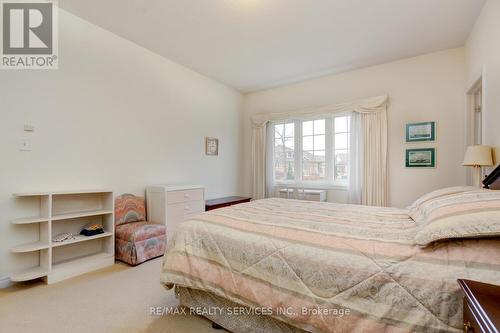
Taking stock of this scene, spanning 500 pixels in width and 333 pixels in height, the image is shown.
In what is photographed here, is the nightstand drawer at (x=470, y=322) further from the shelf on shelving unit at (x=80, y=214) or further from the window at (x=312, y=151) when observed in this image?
the window at (x=312, y=151)

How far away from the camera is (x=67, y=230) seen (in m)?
2.56

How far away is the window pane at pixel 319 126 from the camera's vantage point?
4.22 meters

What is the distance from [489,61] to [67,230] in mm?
4712

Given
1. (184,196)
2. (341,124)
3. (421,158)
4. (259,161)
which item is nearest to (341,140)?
(341,124)

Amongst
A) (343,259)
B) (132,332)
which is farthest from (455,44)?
A: (132,332)

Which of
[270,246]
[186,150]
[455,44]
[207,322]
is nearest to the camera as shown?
[270,246]

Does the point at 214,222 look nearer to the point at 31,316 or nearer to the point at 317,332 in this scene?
the point at 317,332

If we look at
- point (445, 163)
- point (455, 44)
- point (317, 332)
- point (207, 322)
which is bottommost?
point (207, 322)

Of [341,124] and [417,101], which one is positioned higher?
[417,101]

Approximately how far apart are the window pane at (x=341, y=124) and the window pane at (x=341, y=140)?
9cm

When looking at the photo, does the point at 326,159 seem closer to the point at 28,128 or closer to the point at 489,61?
the point at 489,61

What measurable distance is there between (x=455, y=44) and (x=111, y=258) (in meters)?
5.14

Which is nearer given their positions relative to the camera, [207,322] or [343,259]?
[343,259]

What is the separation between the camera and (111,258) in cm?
266
